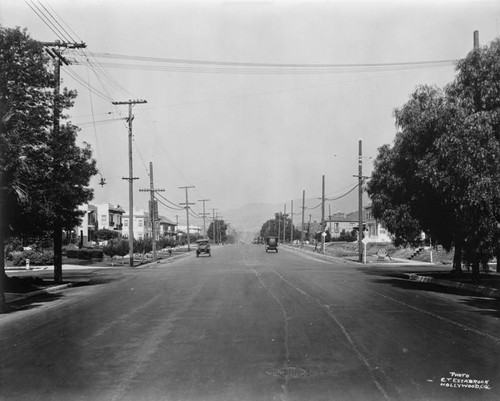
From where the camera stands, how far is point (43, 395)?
20.5ft

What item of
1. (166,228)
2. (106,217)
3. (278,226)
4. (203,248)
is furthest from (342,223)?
(203,248)

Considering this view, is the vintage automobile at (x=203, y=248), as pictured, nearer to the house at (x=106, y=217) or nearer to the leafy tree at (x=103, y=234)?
the leafy tree at (x=103, y=234)

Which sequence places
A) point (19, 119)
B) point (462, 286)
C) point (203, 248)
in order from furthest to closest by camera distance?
point (203, 248), point (462, 286), point (19, 119)

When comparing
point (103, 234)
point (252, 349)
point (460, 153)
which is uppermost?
point (460, 153)

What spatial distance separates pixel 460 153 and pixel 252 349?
11064 millimetres

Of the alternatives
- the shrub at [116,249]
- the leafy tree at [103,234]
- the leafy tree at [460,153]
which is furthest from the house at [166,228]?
the leafy tree at [460,153]

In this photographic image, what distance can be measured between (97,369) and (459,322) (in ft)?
24.8

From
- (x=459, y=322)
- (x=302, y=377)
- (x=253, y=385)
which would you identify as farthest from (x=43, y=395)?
(x=459, y=322)

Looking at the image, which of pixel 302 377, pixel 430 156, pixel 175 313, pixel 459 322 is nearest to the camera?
pixel 302 377

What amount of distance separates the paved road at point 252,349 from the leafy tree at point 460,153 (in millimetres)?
3027

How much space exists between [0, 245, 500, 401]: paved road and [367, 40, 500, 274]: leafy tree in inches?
119

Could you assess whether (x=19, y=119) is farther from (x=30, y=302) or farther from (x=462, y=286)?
(x=462, y=286)

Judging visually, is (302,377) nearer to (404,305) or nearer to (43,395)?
(43,395)

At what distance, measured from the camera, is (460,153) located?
16781 mm
